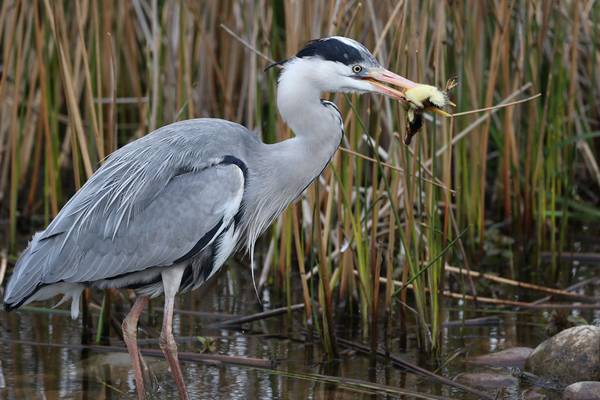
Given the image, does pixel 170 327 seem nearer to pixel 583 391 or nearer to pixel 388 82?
pixel 388 82

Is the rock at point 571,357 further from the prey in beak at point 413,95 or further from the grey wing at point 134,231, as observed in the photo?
the grey wing at point 134,231

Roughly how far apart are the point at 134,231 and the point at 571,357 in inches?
72.0

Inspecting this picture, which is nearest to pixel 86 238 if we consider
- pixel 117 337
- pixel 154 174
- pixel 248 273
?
pixel 154 174

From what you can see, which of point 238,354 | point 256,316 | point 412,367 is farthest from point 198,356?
point 412,367

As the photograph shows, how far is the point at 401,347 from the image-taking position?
479 cm

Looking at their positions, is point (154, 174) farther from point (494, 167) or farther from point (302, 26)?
point (494, 167)

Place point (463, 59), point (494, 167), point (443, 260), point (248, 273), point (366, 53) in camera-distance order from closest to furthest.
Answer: point (366, 53) < point (443, 260) < point (463, 59) < point (248, 273) < point (494, 167)

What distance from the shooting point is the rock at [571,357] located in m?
4.34

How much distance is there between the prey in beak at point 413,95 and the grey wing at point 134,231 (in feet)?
2.20

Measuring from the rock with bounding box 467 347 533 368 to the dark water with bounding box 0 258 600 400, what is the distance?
76 millimetres

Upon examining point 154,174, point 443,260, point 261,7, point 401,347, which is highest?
point 261,7

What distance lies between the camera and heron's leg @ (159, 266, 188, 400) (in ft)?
13.5

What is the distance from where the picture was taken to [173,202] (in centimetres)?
410

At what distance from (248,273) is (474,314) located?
1395mm
